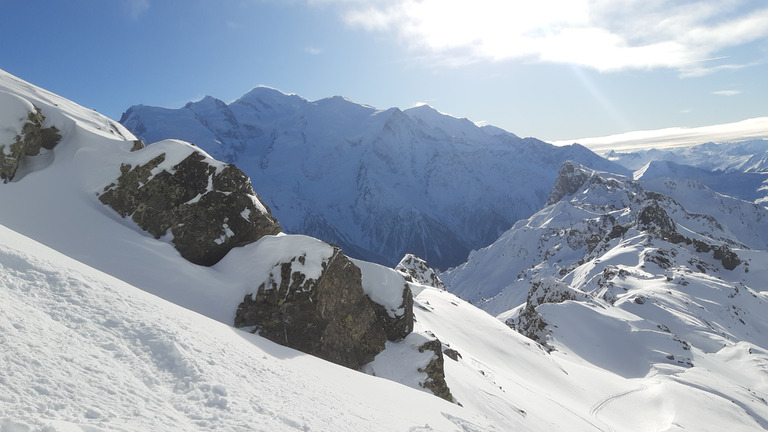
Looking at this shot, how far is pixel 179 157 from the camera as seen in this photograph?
20859 mm

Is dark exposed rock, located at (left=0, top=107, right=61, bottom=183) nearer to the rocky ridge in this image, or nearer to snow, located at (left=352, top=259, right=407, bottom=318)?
snow, located at (left=352, top=259, right=407, bottom=318)

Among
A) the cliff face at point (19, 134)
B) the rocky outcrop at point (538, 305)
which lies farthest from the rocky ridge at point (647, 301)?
the cliff face at point (19, 134)

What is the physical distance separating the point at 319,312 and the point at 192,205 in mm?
8548

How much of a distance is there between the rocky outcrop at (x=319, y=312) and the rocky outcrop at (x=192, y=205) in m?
3.93

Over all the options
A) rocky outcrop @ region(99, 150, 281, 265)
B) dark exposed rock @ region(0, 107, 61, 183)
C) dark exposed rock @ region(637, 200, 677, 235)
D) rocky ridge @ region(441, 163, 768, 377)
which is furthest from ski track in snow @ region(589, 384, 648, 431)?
dark exposed rock @ region(637, 200, 677, 235)

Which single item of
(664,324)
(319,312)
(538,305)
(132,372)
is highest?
(132,372)

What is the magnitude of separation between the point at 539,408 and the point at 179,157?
27.7 meters

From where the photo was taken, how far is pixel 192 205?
19.7 metres

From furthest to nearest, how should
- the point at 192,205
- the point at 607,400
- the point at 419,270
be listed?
the point at 419,270
the point at 607,400
the point at 192,205

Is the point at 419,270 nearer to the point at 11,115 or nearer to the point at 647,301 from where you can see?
the point at 647,301

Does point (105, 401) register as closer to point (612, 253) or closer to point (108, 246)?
point (108, 246)

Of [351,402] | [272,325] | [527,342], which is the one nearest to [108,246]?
[272,325]

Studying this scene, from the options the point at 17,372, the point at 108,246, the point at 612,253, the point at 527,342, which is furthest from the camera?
the point at 612,253

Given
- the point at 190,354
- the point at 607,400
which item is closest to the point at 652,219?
the point at 607,400
